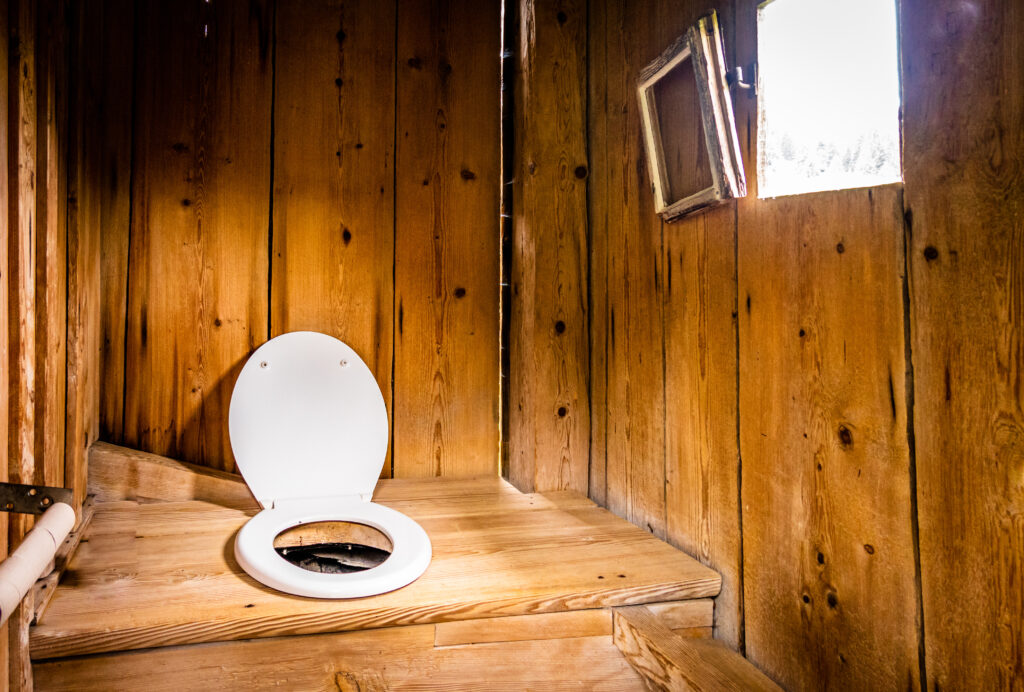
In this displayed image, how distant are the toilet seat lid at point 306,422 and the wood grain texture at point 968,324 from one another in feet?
3.54

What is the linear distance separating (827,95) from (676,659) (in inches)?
35.7

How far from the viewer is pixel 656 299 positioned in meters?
Answer: 1.28

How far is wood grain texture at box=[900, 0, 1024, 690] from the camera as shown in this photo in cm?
62

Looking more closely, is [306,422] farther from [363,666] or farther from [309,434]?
[363,666]

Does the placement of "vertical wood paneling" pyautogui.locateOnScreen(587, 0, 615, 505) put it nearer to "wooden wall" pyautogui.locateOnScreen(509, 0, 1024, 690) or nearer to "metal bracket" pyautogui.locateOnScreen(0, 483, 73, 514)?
"wooden wall" pyautogui.locateOnScreen(509, 0, 1024, 690)

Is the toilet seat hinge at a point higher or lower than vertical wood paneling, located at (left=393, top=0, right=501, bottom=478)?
lower

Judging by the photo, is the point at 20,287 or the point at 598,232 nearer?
the point at 20,287

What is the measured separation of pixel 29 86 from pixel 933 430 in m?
1.44

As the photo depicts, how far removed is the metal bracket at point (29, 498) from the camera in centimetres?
61

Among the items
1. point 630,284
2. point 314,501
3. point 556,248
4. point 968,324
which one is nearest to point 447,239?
point 556,248

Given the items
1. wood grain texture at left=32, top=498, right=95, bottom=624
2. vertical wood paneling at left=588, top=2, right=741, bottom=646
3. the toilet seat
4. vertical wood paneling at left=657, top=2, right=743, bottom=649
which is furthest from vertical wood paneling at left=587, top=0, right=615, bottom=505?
wood grain texture at left=32, top=498, right=95, bottom=624

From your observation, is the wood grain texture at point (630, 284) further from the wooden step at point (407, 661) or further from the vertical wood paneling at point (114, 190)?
the vertical wood paneling at point (114, 190)

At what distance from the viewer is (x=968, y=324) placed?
666 millimetres

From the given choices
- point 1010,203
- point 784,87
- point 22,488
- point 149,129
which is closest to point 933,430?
point 1010,203
